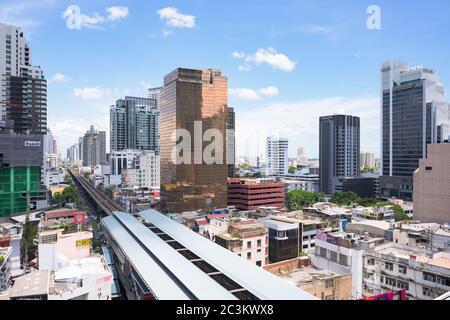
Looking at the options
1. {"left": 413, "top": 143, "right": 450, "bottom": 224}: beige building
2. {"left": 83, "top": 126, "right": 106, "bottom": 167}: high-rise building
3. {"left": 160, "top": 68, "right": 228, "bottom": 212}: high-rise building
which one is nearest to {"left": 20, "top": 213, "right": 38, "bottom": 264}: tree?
{"left": 160, "top": 68, "right": 228, "bottom": 212}: high-rise building

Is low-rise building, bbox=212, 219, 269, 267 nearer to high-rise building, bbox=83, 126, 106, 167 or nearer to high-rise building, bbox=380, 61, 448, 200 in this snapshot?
high-rise building, bbox=380, 61, 448, 200

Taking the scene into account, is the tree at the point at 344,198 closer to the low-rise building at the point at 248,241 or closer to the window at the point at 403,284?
the low-rise building at the point at 248,241

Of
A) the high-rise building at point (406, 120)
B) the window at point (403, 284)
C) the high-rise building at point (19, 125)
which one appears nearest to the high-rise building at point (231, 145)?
the high-rise building at point (406, 120)

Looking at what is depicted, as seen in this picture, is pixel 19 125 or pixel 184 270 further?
pixel 19 125

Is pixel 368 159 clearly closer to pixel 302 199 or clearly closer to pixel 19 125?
pixel 302 199

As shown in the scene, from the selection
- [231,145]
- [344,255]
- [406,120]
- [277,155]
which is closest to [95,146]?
[277,155]
